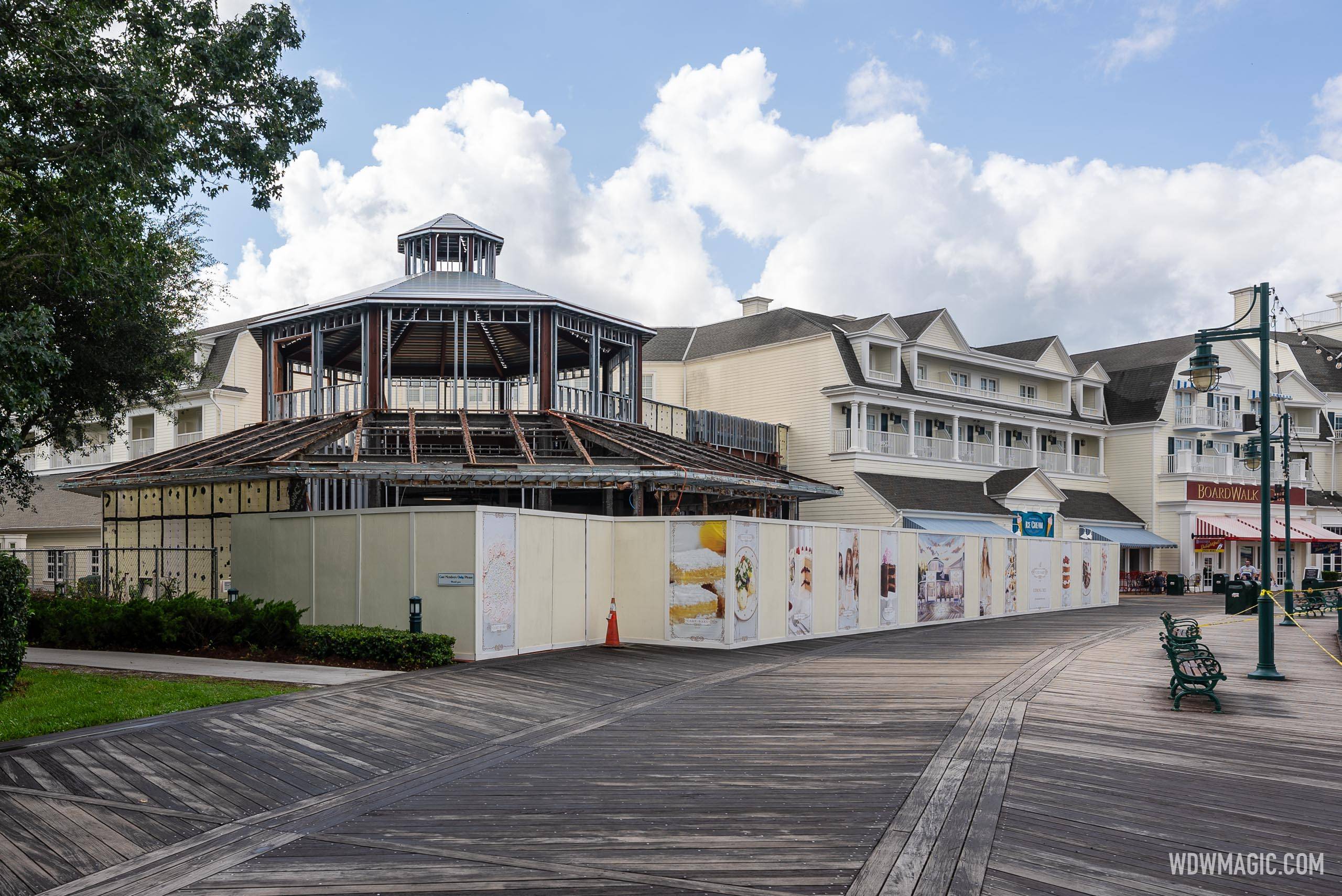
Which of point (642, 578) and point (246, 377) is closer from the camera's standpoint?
point (642, 578)

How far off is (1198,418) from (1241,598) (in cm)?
2453

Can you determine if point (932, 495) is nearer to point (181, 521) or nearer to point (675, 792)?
point (181, 521)

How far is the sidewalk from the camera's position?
14.3m

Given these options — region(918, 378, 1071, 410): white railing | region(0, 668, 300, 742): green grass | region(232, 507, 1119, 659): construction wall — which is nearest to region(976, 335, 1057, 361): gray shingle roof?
region(918, 378, 1071, 410): white railing

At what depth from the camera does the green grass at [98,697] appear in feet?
35.7

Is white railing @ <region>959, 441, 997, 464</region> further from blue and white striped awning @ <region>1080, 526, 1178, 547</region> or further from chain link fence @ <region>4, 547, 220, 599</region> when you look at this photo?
chain link fence @ <region>4, 547, 220, 599</region>

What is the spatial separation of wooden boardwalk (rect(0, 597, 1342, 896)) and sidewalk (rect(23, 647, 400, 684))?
935 millimetres

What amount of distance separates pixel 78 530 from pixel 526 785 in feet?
132

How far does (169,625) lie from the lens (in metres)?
17.3

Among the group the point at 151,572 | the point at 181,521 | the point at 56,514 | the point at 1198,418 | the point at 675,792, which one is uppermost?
the point at 1198,418

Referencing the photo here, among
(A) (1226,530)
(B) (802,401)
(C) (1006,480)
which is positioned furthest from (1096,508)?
(B) (802,401)

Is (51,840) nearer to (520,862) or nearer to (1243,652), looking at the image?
(520,862)

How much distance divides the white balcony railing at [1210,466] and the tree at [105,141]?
48.7m

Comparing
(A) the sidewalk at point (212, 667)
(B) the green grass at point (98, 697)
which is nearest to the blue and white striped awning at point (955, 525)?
(A) the sidewalk at point (212, 667)
